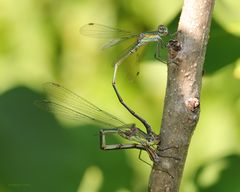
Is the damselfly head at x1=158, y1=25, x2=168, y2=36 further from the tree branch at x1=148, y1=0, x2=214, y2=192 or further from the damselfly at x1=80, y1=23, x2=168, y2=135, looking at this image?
the tree branch at x1=148, y1=0, x2=214, y2=192

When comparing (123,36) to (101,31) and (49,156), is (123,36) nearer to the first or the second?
(101,31)

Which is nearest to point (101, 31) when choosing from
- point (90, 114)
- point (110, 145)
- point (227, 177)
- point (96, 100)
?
point (96, 100)

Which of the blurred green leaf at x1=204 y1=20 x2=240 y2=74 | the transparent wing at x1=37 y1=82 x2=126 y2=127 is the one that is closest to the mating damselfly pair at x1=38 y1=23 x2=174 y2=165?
the transparent wing at x1=37 y1=82 x2=126 y2=127

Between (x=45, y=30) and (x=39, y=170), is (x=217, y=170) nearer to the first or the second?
(x=39, y=170)

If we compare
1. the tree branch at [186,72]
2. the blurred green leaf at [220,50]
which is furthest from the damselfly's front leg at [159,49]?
the tree branch at [186,72]

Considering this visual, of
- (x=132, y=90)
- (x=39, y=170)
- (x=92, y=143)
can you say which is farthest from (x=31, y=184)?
(x=132, y=90)
